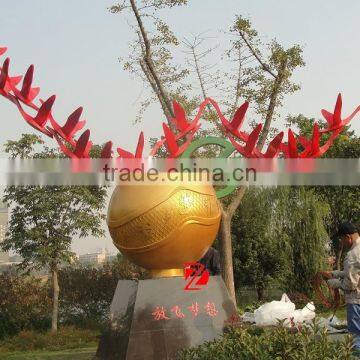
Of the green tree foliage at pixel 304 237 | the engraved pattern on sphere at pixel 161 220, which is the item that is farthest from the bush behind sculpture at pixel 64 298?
the engraved pattern on sphere at pixel 161 220

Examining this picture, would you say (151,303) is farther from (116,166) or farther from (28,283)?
(28,283)

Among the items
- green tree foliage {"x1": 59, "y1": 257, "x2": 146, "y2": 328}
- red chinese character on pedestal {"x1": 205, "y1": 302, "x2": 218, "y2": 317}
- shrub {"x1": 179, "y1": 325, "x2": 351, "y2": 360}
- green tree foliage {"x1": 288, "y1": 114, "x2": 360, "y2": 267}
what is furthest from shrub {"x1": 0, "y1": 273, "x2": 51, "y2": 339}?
shrub {"x1": 179, "y1": 325, "x2": 351, "y2": 360}

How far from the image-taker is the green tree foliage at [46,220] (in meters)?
11.4

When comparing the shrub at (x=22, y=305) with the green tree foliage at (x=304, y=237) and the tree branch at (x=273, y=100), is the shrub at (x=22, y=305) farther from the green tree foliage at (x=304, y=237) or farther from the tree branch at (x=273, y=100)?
the green tree foliage at (x=304, y=237)

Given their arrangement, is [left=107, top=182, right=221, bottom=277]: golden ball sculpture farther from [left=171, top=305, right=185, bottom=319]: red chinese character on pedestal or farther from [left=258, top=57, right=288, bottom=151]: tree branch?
[left=258, top=57, right=288, bottom=151]: tree branch

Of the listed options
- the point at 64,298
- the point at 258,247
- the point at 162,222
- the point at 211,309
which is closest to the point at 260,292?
the point at 258,247

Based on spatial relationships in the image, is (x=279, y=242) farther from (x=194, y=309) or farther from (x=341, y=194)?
(x=194, y=309)

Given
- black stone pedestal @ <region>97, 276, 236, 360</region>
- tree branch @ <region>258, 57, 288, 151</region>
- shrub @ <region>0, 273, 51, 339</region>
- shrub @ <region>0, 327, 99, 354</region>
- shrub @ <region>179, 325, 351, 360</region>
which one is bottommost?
shrub @ <region>0, 327, 99, 354</region>

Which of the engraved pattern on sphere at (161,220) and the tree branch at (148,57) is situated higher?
the tree branch at (148,57)

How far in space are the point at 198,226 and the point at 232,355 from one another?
2309 millimetres

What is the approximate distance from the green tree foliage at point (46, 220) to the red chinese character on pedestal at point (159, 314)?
235 inches

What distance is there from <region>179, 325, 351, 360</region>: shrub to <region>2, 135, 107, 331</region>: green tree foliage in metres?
8.11

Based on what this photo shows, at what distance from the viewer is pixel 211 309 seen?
5750 mm

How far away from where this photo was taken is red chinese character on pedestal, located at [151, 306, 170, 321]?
5555 millimetres
